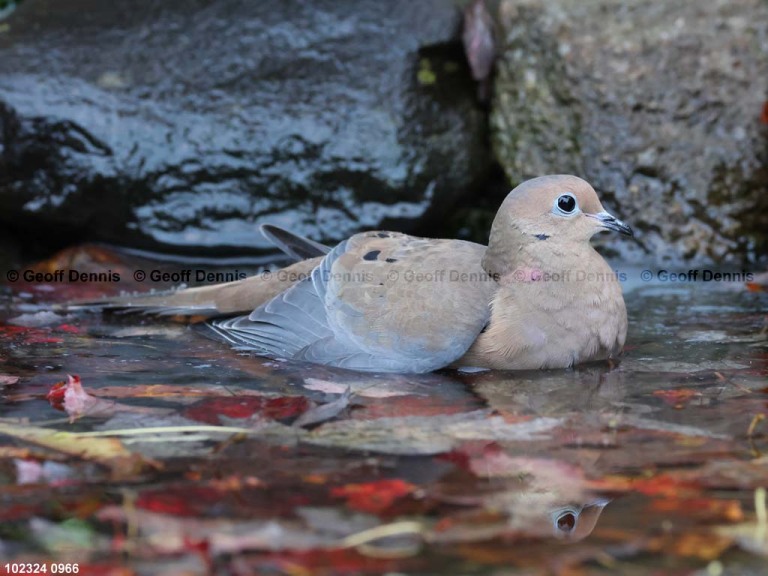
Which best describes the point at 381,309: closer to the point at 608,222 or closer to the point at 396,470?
the point at 608,222

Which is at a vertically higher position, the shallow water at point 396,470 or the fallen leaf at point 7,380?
the fallen leaf at point 7,380

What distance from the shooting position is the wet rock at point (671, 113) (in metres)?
6.25

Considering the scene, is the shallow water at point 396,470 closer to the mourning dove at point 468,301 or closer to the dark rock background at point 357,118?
the mourning dove at point 468,301

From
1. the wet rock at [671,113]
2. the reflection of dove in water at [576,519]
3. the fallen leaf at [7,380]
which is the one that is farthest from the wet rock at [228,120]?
the reflection of dove in water at [576,519]

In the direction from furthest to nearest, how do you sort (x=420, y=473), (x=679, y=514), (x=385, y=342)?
(x=385, y=342) → (x=420, y=473) → (x=679, y=514)

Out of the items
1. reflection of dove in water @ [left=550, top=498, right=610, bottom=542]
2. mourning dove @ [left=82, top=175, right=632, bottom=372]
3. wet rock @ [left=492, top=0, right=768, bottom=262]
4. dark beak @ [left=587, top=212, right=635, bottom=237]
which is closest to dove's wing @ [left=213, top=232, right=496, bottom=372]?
mourning dove @ [left=82, top=175, right=632, bottom=372]

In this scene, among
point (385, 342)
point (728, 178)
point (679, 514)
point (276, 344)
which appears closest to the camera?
point (679, 514)

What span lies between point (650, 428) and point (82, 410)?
2.05 meters

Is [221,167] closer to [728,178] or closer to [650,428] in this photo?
[728,178]

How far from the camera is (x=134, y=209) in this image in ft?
21.3

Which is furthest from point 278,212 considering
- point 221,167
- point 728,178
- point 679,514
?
point 679,514

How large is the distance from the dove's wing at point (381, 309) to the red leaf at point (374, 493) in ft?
4.66

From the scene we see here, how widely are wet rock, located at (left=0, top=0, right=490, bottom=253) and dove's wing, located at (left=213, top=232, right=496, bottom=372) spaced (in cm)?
175

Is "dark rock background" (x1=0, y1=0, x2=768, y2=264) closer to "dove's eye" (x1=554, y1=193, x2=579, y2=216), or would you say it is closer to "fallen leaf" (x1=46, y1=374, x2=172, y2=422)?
"dove's eye" (x1=554, y1=193, x2=579, y2=216)
